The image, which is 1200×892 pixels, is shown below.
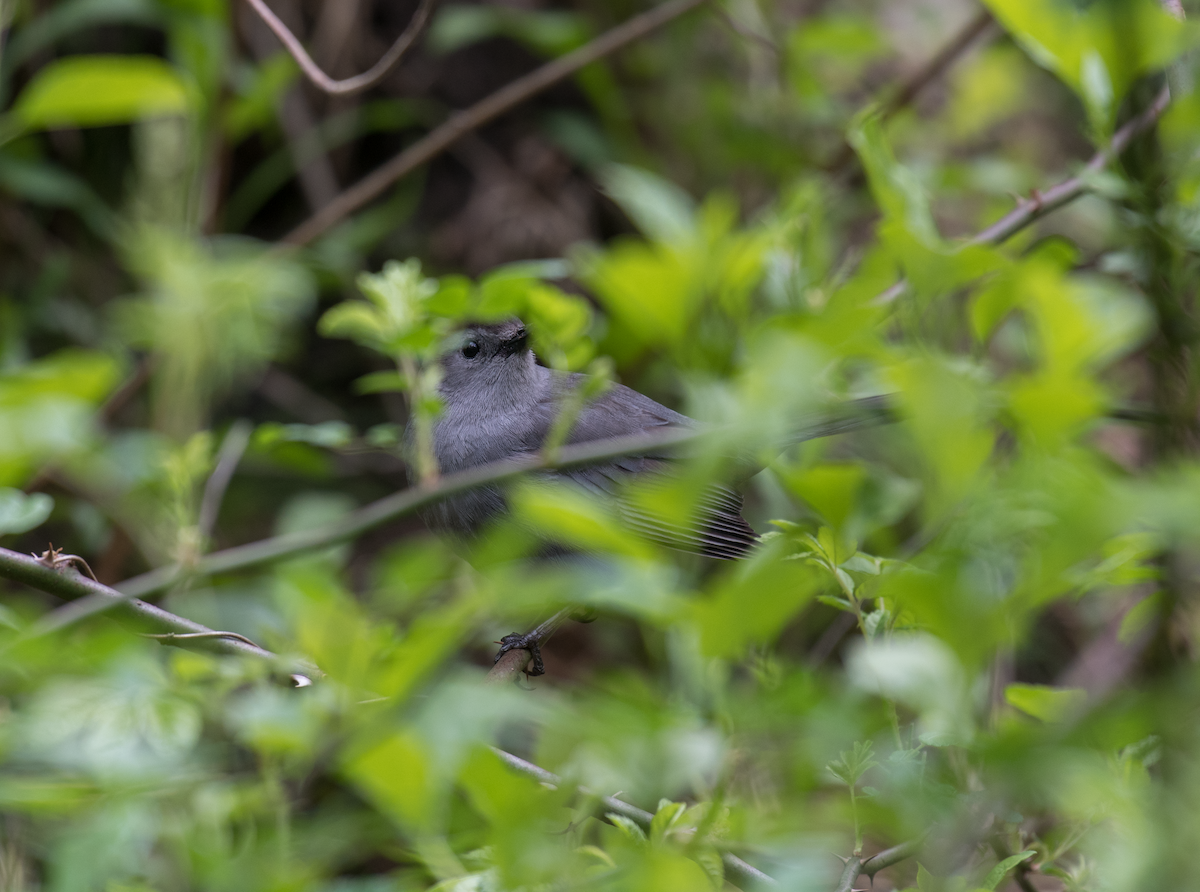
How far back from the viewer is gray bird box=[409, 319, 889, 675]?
2.76m

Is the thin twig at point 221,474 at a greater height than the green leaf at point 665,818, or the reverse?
the green leaf at point 665,818

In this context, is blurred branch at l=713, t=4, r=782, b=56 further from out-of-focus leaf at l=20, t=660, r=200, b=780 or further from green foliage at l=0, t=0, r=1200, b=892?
out-of-focus leaf at l=20, t=660, r=200, b=780

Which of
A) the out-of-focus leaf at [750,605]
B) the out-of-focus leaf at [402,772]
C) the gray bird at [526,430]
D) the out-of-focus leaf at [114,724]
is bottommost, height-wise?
the gray bird at [526,430]

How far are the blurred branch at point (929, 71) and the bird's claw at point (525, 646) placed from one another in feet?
5.68

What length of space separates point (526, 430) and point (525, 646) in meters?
0.68

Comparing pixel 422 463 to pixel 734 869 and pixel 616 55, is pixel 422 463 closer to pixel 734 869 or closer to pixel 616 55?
pixel 734 869

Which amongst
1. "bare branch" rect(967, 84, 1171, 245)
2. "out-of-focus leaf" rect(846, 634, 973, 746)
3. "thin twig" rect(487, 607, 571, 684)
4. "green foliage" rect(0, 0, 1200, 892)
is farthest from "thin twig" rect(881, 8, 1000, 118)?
"out-of-focus leaf" rect(846, 634, 973, 746)

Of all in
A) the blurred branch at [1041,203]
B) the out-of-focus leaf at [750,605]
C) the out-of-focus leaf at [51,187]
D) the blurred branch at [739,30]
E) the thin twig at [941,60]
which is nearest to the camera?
the out-of-focus leaf at [750,605]

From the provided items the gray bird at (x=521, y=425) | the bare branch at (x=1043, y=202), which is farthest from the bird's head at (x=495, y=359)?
the bare branch at (x=1043, y=202)

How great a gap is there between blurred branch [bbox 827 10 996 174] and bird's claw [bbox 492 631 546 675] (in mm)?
1731

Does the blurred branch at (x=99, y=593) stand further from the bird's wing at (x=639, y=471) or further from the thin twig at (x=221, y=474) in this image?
the bird's wing at (x=639, y=471)

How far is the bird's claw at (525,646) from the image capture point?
264 centimetres

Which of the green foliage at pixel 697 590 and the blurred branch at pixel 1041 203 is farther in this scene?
the blurred branch at pixel 1041 203

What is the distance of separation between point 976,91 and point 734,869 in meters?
3.38
